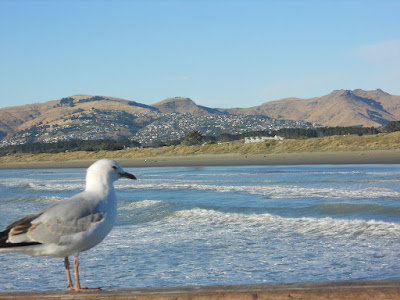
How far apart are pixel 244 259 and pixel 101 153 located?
2947 inches

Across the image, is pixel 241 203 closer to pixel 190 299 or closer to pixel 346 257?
pixel 346 257

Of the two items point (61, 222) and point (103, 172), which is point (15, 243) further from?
point (103, 172)

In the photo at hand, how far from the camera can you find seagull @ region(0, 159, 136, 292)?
473 centimetres

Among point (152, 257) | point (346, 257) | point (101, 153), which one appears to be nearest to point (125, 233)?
point (152, 257)

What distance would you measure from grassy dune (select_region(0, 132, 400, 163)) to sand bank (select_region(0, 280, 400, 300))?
46.6m

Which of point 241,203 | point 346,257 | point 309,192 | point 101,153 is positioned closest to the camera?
point 346,257

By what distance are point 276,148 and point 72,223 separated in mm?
55564

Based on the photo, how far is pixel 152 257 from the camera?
9688 millimetres

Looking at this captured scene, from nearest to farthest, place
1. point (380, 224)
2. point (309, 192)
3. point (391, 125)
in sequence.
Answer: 1. point (380, 224)
2. point (309, 192)
3. point (391, 125)

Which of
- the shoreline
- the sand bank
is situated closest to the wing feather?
the sand bank

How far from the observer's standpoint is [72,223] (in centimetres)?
486

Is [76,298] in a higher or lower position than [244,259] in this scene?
higher

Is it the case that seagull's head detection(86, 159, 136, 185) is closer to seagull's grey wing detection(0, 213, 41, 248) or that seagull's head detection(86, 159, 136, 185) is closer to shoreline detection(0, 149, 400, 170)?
seagull's grey wing detection(0, 213, 41, 248)

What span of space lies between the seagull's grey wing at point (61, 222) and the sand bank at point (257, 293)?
71 centimetres
